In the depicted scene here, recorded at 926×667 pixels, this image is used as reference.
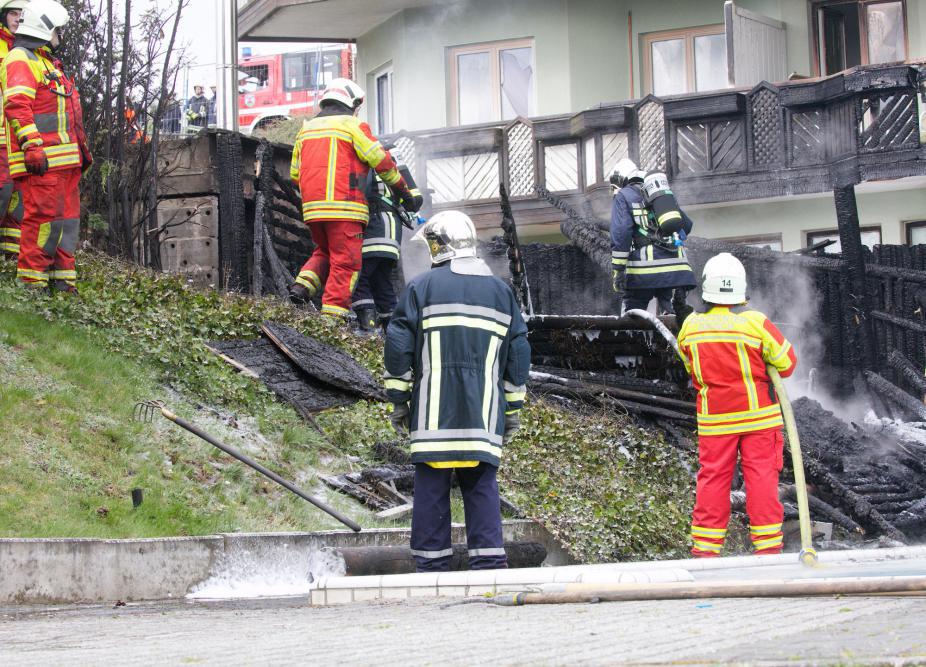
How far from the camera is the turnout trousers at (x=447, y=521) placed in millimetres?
6559

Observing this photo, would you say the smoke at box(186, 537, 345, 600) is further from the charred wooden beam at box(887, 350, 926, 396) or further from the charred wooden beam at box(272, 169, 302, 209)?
the charred wooden beam at box(887, 350, 926, 396)

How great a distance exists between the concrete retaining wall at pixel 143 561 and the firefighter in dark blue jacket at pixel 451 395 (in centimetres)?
97

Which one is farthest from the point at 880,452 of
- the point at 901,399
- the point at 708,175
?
the point at 708,175

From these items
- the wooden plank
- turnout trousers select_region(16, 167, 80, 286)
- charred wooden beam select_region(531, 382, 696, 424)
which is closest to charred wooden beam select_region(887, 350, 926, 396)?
charred wooden beam select_region(531, 382, 696, 424)

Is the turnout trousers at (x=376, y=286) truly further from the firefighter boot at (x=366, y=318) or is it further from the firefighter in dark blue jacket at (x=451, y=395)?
the firefighter in dark blue jacket at (x=451, y=395)

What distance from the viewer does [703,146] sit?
1873 centimetres

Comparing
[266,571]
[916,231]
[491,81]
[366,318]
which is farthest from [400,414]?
[491,81]

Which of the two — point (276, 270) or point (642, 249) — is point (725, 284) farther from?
point (276, 270)

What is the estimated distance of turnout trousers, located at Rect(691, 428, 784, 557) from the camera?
8.05 m

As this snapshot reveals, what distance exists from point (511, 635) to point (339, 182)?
823cm

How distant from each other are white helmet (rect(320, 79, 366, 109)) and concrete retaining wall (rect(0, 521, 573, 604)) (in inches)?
221

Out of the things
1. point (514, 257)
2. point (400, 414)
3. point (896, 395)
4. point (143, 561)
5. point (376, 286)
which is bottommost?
point (143, 561)

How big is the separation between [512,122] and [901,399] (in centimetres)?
713

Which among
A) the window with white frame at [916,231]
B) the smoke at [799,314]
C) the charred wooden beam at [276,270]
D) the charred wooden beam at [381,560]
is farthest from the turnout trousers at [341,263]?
the window with white frame at [916,231]
